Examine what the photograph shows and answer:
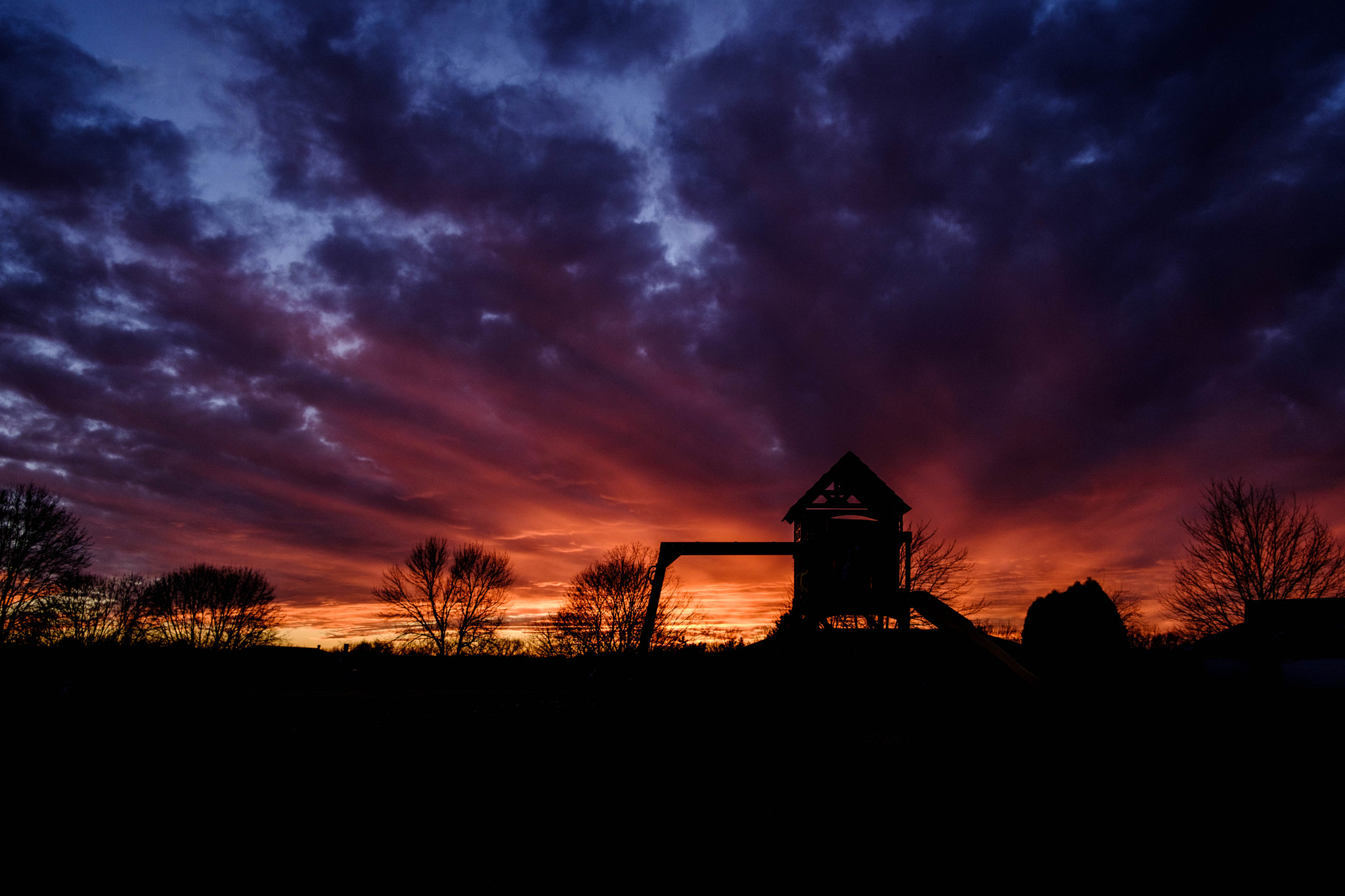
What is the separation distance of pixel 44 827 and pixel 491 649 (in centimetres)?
4488

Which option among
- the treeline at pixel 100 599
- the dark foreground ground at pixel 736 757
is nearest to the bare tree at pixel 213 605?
the treeline at pixel 100 599

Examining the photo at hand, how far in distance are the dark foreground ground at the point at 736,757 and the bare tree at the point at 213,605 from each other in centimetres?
5397

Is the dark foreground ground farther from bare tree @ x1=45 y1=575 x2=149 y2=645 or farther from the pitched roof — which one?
bare tree @ x1=45 y1=575 x2=149 y2=645

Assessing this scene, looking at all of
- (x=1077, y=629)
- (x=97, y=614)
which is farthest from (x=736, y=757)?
(x=97, y=614)

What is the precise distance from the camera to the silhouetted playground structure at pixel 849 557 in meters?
10.1

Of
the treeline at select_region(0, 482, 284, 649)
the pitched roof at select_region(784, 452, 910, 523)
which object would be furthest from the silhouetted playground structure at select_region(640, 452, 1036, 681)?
the treeline at select_region(0, 482, 284, 649)

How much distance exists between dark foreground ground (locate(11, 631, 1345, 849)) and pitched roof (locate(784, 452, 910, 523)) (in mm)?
4707

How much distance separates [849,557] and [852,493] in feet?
A: 14.4

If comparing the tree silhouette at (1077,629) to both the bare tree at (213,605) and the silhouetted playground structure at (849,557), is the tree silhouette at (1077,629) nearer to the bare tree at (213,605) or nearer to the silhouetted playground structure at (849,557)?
the silhouetted playground structure at (849,557)

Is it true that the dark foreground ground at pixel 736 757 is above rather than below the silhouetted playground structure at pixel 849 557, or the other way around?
below

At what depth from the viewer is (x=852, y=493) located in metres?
17.0

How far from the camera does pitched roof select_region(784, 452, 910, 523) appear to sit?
16891 mm

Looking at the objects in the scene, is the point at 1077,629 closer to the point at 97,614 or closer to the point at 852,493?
Result: the point at 852,493

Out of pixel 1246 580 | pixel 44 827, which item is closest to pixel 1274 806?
pixel 44 827
